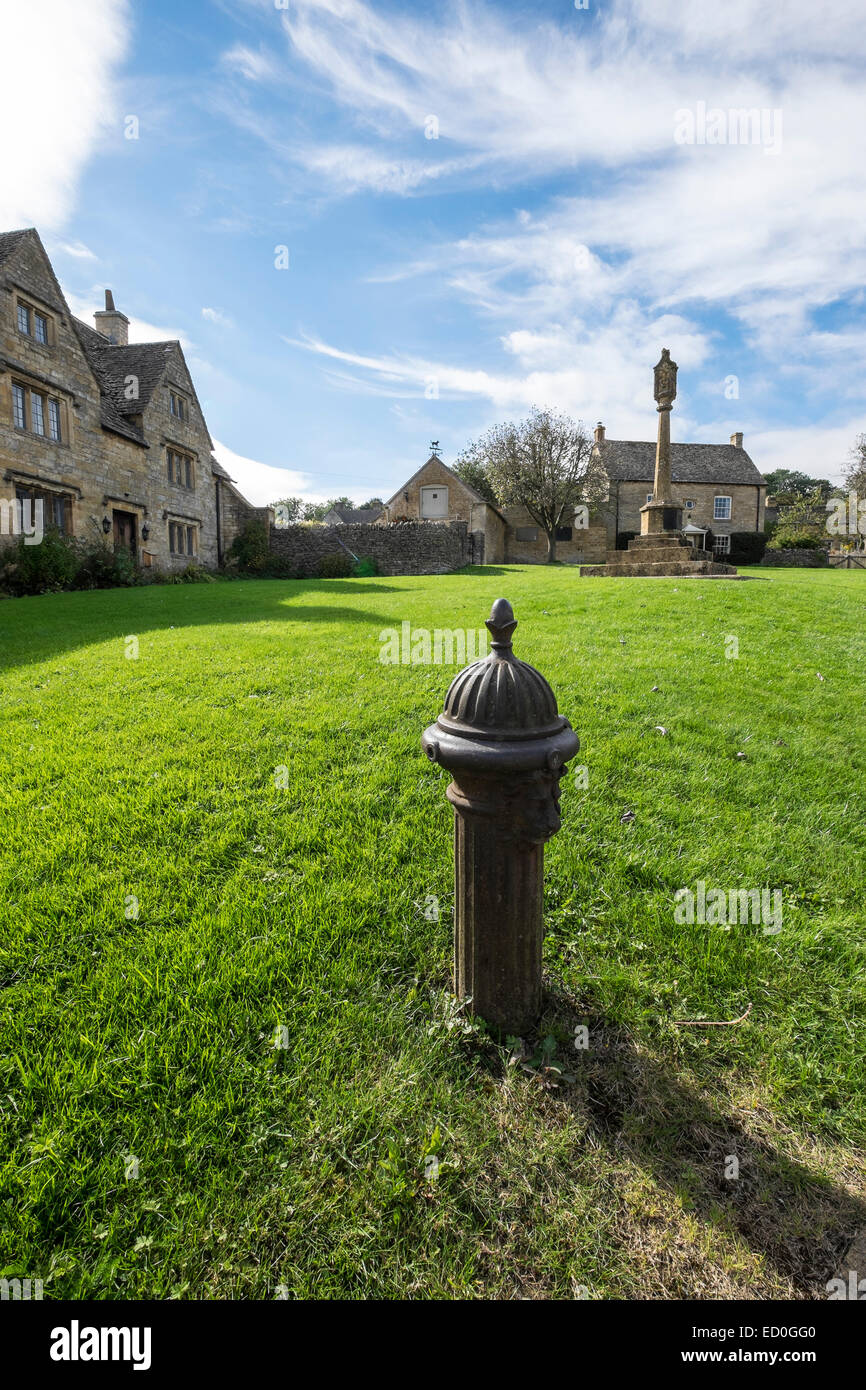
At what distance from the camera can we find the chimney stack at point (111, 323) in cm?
2558

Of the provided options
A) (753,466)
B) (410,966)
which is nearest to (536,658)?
(410,966)

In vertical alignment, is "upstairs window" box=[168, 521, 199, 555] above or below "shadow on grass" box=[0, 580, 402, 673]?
above

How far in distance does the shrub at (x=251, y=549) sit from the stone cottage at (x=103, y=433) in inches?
17.6

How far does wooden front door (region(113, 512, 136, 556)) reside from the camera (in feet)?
66.3

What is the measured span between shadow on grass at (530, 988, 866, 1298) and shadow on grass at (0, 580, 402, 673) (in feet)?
23.1

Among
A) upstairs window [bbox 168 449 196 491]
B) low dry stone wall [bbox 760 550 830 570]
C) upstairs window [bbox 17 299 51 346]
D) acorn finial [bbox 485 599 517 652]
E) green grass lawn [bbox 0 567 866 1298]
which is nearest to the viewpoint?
green grass lawn [bbox 0 567 866 1298]

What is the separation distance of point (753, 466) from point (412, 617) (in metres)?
42.7

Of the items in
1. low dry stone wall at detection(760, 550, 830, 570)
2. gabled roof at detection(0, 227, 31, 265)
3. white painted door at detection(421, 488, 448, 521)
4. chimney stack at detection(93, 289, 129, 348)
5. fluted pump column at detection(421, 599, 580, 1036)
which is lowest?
fluted pump column at detection(421, 599, 580, 1036)

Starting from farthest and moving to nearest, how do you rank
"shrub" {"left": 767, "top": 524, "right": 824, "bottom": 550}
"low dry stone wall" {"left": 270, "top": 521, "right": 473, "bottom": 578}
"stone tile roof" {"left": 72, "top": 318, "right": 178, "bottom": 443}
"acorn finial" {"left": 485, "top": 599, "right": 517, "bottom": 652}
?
"shrub" {"left": 767, "top": 524, "right": 824, "bottom": 550}
"low dry stone wall" {"left": 270, "top": 521, "right": 473, "bottom": 578}
"stone tile roof" {"left": 72, "top": 318, "right": 178, "bottom": 443}
"acorn finial" {"left": 485, "top": 599, "right": 517, "bottom": 652}

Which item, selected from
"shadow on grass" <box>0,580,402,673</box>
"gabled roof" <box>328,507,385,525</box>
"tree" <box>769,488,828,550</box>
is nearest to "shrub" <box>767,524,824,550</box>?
"tree" <box>769,488,828,550</box>

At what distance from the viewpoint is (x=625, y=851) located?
11.1 feet

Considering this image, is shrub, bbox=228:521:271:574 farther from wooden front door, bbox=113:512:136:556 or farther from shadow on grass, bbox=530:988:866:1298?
shadow on grass, bbox=530:988:866:1298
